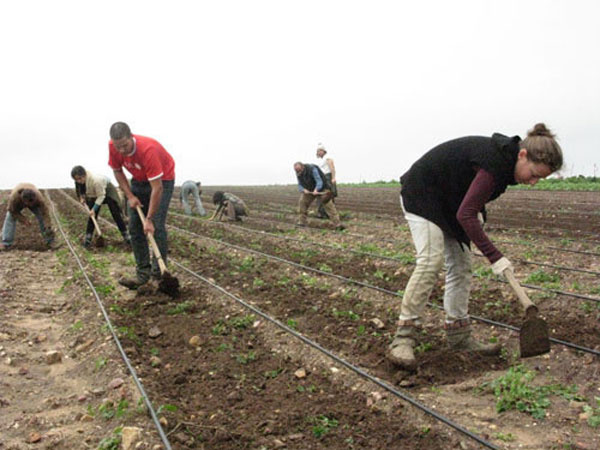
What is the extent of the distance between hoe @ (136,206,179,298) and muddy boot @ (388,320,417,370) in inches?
117

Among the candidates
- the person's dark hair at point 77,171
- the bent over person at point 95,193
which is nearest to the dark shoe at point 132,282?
the bent over person at point 95,193

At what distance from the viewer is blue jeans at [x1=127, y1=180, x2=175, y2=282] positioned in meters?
5.73

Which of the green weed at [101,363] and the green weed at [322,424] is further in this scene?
the green weed at [101,363]

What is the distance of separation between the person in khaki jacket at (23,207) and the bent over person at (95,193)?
2.42ft

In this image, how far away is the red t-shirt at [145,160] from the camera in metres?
5.25

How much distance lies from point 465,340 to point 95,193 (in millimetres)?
7343

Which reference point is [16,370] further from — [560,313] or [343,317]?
[560,313]

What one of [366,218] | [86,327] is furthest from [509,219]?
[86,327]

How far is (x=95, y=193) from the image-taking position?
29.8 feet

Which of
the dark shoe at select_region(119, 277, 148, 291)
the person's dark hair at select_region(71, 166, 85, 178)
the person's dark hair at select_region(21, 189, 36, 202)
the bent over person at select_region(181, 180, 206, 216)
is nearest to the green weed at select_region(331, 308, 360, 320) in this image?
the dark shoe at select_region(119, 277, 148, 291)

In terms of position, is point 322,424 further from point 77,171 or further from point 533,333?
point 77,171

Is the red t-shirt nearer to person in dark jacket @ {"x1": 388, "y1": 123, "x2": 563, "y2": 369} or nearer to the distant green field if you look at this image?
person in dark jacket @ {"x1": 388, "y1": 123, "x2": 563, "y2": 369}

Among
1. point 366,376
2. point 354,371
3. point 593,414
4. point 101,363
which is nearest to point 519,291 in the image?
point 593,414

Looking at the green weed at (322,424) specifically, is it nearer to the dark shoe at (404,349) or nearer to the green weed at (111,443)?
the dark shoe at (404,349)
